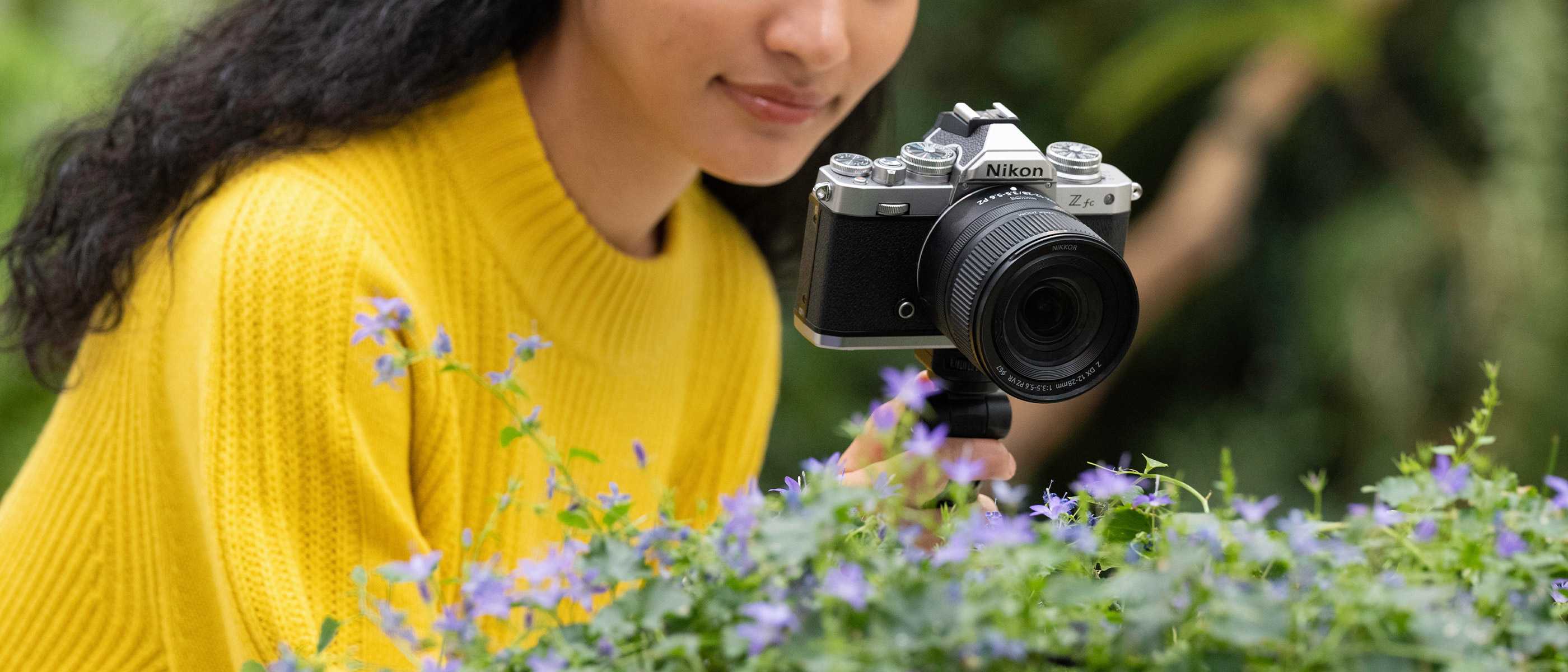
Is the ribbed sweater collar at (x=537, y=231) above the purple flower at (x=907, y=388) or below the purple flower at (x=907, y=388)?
above

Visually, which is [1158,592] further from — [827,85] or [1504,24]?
[1504,24]

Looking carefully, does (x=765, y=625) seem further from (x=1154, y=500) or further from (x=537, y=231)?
(x=537, y=231)

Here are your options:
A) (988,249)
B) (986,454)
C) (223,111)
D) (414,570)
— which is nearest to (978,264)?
(988,249)

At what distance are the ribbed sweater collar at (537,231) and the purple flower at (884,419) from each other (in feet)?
1.90

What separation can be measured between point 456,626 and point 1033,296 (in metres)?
0.35

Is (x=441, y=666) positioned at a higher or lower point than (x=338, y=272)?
lower

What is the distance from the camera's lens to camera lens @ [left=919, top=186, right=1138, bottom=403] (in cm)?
59

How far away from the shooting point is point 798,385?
1.89 m

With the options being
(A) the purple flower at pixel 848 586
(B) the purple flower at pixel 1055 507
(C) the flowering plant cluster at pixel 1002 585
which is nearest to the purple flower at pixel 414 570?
(C) the flowering plant cluster at pixel 1002 585

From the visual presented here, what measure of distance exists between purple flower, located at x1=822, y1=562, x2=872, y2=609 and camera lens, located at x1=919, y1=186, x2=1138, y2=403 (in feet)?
0.87

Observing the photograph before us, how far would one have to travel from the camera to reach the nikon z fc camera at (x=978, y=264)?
23.5 inches

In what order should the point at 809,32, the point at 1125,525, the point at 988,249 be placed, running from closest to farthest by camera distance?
1. the point at 1125,525
2. the point at 988,249
3. the point at 809,32

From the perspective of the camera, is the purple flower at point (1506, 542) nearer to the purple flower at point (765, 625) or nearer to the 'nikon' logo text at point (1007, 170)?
the purple flower at point (765, 625)

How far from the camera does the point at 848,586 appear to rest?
325 millimetres
